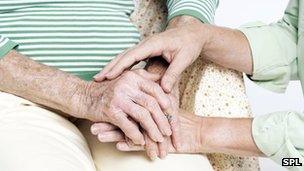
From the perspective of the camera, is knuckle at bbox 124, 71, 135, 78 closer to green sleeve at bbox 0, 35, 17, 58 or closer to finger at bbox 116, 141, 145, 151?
finger at bbox 116, 141, 145, 151

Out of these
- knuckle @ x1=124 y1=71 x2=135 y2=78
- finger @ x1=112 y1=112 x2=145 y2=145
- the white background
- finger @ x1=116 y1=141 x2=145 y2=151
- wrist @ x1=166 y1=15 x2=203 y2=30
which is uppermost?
wrist @ x1=166 y1=15 x2=203 y2=30

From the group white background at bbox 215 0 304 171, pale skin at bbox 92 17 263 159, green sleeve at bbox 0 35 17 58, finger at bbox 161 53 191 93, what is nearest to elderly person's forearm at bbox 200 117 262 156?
pale skin at bbox 92 17 263 159

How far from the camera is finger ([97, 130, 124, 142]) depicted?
1059mm

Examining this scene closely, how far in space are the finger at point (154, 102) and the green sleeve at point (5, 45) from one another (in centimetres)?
27

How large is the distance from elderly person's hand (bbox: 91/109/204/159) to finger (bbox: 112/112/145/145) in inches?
1.0

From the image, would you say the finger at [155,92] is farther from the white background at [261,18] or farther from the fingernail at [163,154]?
the white background at [261,18]

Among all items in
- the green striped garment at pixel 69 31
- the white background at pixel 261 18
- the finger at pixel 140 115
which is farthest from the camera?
the white background at pixel 261 18

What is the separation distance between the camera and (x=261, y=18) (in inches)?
70.0

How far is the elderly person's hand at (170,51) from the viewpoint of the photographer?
1.08 meters

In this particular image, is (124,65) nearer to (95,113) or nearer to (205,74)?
(95,113)

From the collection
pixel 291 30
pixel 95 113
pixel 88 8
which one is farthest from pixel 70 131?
pixel 291 30

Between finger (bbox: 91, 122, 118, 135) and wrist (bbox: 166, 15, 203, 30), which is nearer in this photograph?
finger (bbox: 91, 122, 118, 135)

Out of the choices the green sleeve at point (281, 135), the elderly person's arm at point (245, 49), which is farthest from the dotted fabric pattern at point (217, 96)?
the green sleeve at point (281, 135)

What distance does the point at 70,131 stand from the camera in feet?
3.57
